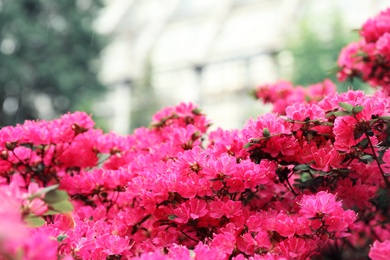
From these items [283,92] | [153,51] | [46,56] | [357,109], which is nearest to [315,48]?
[153,51]

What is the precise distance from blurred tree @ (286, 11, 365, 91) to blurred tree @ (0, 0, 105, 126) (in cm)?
430

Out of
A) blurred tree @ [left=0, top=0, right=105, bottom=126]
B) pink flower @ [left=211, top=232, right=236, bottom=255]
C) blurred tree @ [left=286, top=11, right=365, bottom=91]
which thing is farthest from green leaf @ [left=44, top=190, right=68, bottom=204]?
blurred tree @ [left=0, top=0, right=105, bottom=126]

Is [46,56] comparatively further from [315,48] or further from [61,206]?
[61,206]

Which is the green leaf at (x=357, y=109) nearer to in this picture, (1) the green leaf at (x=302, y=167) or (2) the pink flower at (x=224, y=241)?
(1) the green leaf at (x=302, y=167)

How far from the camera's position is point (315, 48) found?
8055 millimetres

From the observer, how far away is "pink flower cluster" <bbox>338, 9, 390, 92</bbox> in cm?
194

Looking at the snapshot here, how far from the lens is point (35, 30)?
10250mm

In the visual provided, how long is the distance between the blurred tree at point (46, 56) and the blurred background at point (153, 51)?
0.02m

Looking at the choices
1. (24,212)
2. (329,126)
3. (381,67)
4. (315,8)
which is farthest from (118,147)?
(315,8)

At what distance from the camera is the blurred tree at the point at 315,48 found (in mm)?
7806

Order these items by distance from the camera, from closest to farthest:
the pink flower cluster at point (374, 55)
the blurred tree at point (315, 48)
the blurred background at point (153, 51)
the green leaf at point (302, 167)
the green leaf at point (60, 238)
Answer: the green leaf at point (60, 238), the green leaf at point (302, 167), the pink flower cluster at point (374, 55), the blurred tree at point (315, 48), the blurred background at point (153, 51)

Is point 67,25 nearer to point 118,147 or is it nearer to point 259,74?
point 259,74

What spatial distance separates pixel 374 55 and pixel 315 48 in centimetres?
630

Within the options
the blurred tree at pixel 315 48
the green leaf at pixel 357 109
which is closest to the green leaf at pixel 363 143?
the green leaf at pixel 357 109
